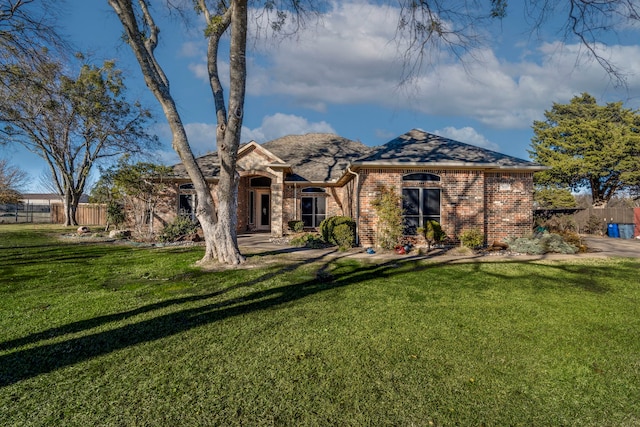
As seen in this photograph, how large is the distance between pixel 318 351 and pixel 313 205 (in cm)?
1374

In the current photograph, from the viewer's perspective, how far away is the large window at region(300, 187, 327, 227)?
17.0 m

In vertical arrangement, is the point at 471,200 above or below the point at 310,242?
above

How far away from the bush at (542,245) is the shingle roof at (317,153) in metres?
8.02

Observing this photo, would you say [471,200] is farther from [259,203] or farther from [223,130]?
[259,203]

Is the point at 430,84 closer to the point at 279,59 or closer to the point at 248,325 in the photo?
the point at 279,59

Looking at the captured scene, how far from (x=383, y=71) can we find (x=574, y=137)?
24446 mm

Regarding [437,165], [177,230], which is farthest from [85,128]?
[437,165]

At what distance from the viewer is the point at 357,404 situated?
8.12 ft

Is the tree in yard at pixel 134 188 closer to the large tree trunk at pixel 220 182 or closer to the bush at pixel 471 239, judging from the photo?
the large tree trunk at pixel 220 182

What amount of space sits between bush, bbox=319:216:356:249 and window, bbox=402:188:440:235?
1874 mm

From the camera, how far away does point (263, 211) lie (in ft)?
61.1

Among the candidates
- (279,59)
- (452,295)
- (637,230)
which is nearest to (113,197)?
(279,59)

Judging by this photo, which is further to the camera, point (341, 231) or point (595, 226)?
point (595, 226)

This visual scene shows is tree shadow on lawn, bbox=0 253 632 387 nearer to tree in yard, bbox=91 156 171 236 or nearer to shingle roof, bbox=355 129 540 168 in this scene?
shingle roof, bbox=355 129 540 168
